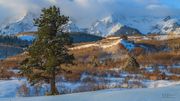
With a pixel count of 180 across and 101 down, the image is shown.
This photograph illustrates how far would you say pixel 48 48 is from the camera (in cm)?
2303

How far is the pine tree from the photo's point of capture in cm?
2294

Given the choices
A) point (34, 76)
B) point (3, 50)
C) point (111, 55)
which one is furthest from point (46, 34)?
point (3, 50)

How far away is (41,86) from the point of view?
83.8 feet

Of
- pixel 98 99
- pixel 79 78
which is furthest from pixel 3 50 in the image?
pixel 98 99

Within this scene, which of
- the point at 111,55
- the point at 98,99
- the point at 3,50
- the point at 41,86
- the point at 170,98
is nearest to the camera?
the point at 170,98

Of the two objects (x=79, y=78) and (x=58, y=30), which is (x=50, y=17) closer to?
(x=58, y=30)

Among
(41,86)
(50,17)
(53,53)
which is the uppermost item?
(50,17)

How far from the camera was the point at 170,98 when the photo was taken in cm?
1427

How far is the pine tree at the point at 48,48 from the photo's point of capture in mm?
22938

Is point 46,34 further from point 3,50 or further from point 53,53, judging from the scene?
point 3,50

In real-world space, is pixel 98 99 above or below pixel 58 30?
below

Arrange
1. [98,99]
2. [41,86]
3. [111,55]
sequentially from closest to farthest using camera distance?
[98,99] → [41,86] → [111,55]

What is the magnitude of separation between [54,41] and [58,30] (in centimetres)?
71

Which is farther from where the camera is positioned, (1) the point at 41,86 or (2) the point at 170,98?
(1) the point at 41,86
